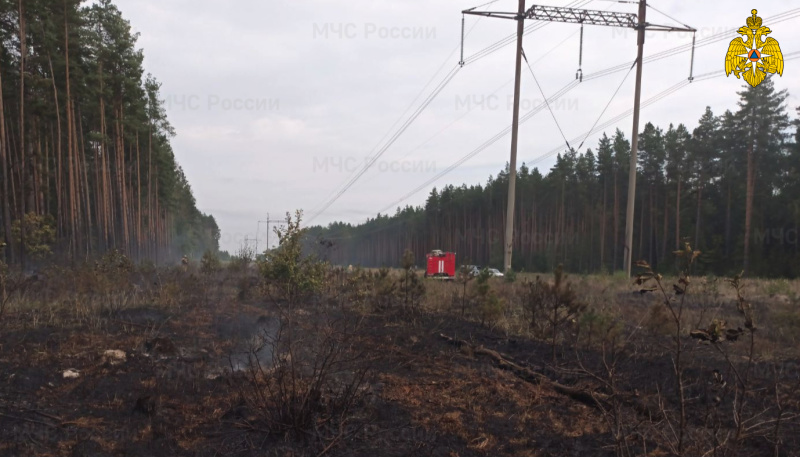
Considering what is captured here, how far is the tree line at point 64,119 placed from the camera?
70.2 ft

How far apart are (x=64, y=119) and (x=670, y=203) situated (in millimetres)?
40759

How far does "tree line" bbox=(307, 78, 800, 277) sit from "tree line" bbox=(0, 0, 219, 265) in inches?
467

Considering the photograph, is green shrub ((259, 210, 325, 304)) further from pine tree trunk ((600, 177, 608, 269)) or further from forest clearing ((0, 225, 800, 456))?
pine tree trunk ((600, 177, 608, 269))

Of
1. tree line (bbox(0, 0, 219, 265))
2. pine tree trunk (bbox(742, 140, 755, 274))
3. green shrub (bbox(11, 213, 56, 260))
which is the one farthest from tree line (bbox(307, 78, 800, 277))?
tree line (bbox(0, 0, 219, 265))

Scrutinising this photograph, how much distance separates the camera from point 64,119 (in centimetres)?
2772

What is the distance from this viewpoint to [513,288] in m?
16.8

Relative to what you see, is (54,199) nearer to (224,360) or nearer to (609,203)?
(224,360)

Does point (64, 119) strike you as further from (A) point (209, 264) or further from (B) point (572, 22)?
(B) point (572, 22)

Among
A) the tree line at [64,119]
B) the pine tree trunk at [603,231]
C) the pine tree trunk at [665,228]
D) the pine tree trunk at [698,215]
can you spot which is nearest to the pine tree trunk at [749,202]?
the pine tree trunk at [698,215]

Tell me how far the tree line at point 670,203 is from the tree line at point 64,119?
11871 mm

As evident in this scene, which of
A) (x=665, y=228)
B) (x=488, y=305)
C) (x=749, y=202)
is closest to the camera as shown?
(x=488, y=305)

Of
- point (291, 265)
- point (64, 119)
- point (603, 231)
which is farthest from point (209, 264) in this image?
point (603, 231)

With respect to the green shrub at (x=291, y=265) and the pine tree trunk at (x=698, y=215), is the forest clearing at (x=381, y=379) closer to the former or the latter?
the green shrub at (x=291, y=265)

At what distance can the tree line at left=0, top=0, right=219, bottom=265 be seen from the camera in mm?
21398
